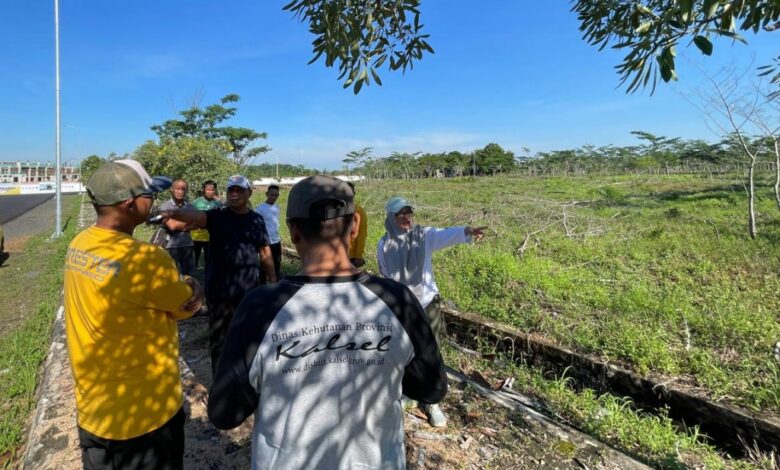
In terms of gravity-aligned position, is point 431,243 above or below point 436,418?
above

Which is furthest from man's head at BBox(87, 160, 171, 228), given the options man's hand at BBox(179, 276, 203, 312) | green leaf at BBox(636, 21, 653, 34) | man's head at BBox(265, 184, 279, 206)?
man's head at BBox(265, 184, 279, 206)

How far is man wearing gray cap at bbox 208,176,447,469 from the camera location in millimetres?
992

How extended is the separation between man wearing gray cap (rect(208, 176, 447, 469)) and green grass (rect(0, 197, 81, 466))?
9.75 ft

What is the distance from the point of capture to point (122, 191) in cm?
154

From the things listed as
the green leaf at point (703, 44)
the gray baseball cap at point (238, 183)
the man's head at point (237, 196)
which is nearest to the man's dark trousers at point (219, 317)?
the man's head at point (237, 196)

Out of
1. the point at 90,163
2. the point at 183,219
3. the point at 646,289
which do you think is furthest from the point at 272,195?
the point at 90,163

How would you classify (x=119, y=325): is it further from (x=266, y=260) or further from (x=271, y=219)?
(x=271, y=219)

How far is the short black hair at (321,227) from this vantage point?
1.06 m

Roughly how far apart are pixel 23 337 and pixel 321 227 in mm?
A: 5554

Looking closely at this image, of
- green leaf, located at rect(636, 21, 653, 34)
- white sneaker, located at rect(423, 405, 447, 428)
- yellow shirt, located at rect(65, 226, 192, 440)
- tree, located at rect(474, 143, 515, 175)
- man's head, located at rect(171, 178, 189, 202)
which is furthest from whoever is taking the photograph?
tree, located at rect(474, 143, 515, 175)

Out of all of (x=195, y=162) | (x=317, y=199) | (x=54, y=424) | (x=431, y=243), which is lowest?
(x=54, y=424)

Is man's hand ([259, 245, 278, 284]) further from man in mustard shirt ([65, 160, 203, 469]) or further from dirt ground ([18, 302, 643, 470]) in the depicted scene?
man in mustard shirt ([65, 160, 203, 469])

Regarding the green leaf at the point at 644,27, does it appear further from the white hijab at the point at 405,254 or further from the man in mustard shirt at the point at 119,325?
the man in mustard shirt at the point at 119,325

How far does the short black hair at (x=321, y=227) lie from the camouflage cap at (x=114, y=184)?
0.87 meters
